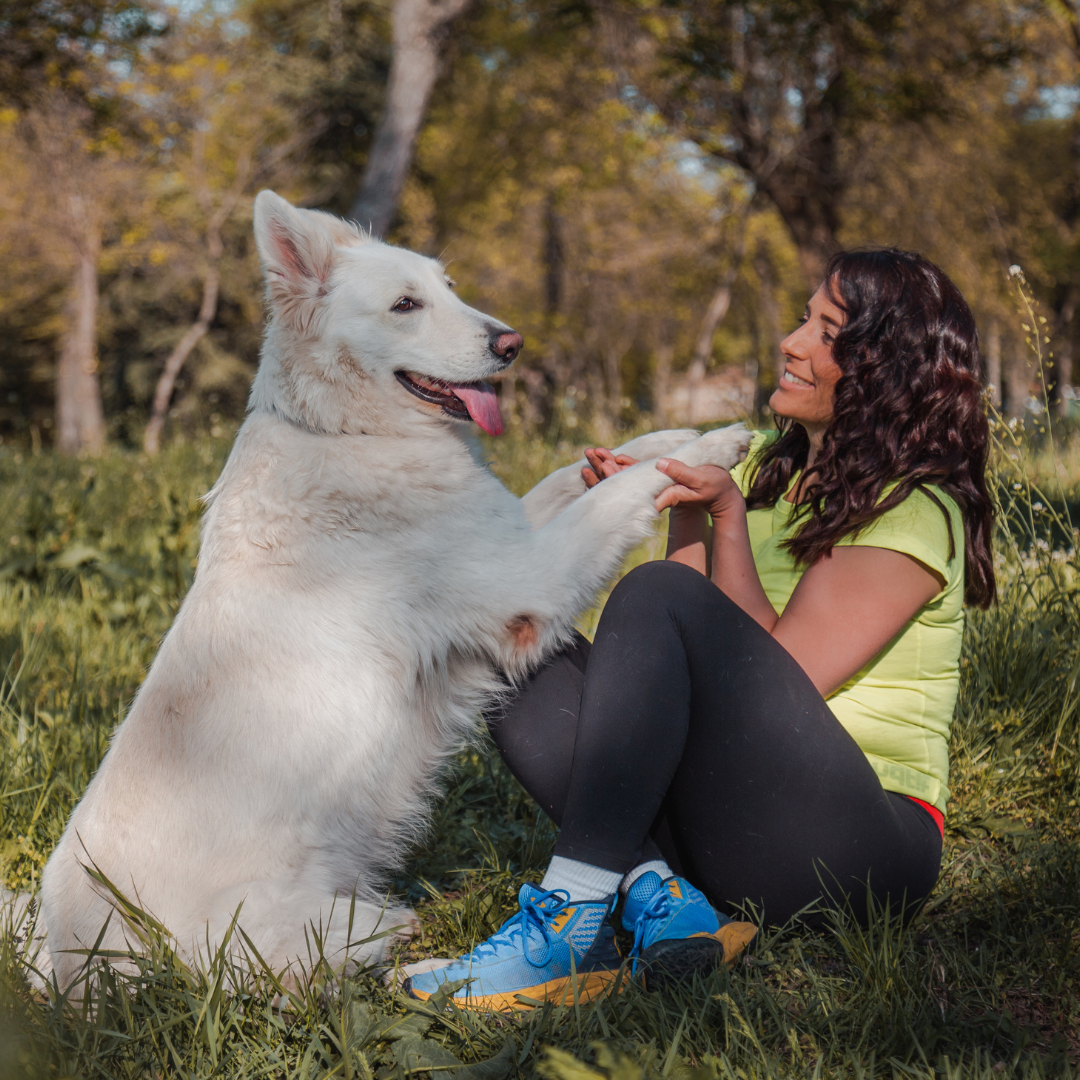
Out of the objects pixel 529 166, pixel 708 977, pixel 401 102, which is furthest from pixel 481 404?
pixel 529 166

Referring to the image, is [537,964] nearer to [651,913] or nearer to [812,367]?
[651,913]

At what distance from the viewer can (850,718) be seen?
205 centimetres

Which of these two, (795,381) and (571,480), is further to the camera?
(571,480)

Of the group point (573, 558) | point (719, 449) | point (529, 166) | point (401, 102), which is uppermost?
point (529, 166)

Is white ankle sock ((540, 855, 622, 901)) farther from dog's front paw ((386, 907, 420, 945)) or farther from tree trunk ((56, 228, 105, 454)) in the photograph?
tree trunk ((56, 228, 105, 454))

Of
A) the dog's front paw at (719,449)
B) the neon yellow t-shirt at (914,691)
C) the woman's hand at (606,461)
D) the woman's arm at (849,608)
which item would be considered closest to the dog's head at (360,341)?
the woman's hand at (606,461)

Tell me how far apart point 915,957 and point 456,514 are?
147 cm

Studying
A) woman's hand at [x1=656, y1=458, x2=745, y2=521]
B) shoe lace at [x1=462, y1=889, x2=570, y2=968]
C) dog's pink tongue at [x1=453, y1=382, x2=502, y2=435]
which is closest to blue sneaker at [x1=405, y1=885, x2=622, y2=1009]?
shoe lace at [x1=462, y1=889, x2=570, y2=968]

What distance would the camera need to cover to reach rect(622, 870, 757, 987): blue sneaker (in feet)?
6.01

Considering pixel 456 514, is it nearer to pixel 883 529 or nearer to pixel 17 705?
pixel 883 529

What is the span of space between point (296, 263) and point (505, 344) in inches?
23.7

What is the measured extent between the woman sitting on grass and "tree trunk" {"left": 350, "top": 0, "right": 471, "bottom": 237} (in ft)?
30.5

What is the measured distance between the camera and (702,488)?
2139 millimetres

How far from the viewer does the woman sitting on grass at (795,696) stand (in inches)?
74.6
